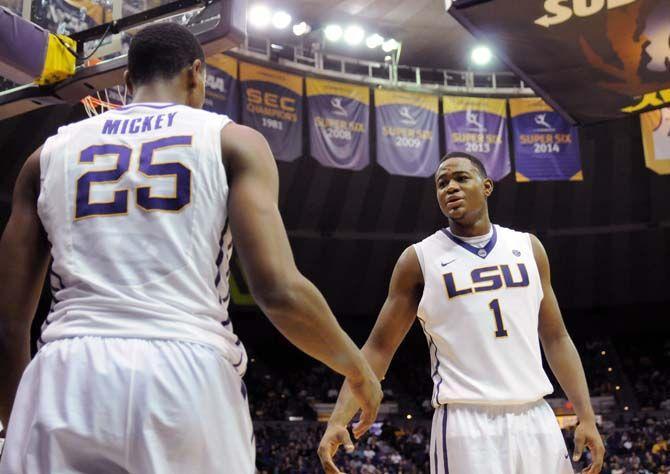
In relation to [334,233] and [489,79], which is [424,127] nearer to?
[489,79]

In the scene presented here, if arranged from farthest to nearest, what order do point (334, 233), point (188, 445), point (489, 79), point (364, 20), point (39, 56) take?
1. point (334, 233)
2. point (489, 79)
3. point (364, 20)
4. point (39, 56)
5. point (188, 445)

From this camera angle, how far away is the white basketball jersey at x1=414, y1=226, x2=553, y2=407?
379 cm

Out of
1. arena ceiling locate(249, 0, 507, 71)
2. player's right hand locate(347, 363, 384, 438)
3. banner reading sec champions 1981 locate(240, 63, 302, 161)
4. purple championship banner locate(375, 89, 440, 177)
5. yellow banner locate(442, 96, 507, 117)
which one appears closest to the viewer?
player's right hand locate(347, 363, 384, 438)

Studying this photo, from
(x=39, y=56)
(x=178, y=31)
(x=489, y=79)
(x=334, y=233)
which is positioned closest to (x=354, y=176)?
(x=334, y=233)

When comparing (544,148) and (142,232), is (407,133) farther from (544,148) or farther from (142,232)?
(142,232)

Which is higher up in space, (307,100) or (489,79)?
(489,79)

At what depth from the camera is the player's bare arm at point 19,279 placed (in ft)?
7.29

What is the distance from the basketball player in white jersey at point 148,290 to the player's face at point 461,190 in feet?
7.12

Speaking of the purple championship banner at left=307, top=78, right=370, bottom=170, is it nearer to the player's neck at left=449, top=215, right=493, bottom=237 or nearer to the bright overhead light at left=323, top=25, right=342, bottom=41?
the bright overhead light at left=323, top=25, right=342, bottom=41

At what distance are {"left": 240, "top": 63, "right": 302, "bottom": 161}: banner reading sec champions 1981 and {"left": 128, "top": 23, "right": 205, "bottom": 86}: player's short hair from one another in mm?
12731

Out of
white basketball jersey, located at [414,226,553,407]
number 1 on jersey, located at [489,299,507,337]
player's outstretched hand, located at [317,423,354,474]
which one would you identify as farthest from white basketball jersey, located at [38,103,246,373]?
number 1 on jersey, located at [489,299,507,337]

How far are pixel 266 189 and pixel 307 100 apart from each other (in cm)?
1435

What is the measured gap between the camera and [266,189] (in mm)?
2127

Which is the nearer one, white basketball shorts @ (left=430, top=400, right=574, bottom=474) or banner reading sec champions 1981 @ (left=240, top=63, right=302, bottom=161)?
white basketball shorts @ (left=430, top=400, right=574, bottom=474)
